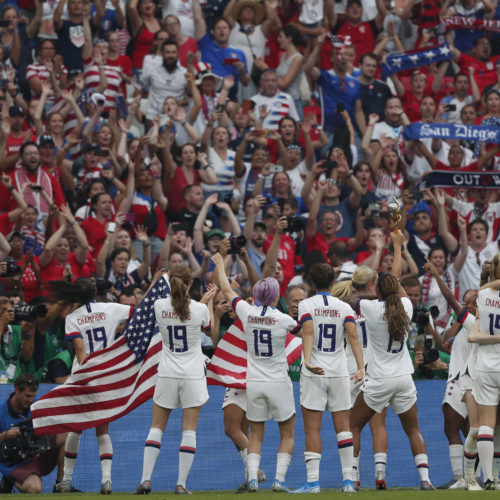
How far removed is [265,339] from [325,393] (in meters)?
0.78

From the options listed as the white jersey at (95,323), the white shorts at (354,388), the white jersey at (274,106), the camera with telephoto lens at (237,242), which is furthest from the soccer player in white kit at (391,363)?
the white jersey at (274,106)

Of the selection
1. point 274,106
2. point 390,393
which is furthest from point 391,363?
point 274,106

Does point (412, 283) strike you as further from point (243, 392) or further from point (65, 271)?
point (65, 271)

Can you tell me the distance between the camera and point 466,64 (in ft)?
74.3

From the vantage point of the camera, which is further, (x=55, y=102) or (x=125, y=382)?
(x=55, y=102)

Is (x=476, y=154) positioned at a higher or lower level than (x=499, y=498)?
higher

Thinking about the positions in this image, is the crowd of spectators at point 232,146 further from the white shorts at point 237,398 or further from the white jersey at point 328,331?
the white jersey at point 328,331

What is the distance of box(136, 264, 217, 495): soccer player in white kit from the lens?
12055 mm

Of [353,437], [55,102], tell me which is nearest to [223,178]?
[55,102]

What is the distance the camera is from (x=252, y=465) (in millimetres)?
12094

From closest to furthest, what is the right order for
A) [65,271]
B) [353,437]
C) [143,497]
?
1. [143,497]
2. [353,437]
3. [65,271]

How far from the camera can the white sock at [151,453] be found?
11.8m

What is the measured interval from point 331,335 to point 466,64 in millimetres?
11778

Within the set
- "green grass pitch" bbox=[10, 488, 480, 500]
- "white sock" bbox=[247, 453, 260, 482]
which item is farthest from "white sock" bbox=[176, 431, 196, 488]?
"white sock" bbox=[247, 453, 260, 482]
